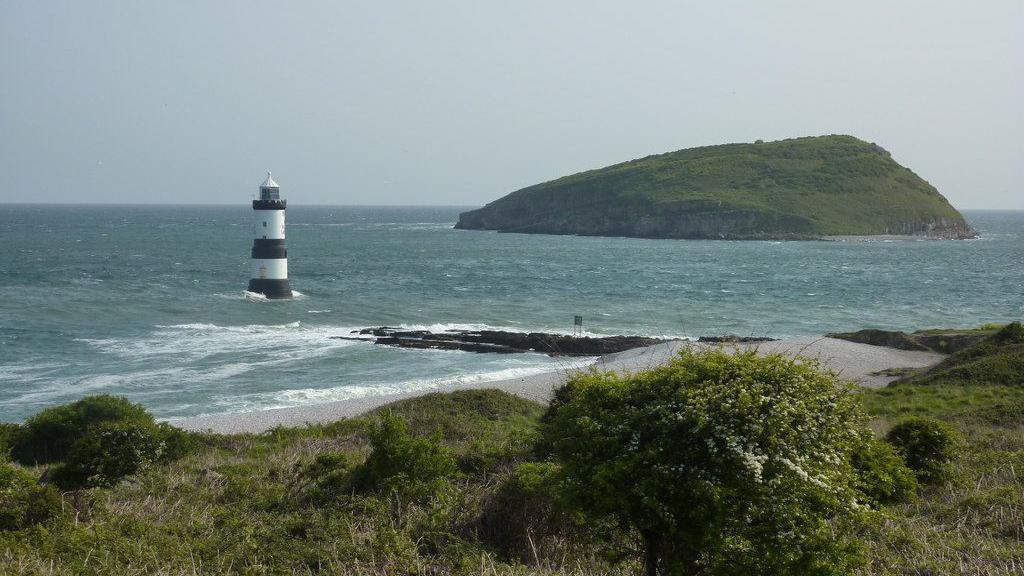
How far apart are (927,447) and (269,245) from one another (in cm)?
3784

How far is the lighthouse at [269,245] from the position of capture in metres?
43.6

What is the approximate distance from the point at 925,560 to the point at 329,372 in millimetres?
22614

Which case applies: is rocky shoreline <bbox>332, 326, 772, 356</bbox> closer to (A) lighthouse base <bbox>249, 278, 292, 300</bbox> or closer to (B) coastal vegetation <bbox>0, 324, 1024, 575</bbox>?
(A) lighthouse base <bbox>249, 278, 292, 300</bbox>

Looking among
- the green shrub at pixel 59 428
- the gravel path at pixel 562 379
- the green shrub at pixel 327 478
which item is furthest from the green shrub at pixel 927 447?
the green shrub at pixel 59 428

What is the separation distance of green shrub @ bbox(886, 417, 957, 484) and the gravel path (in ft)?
6.61

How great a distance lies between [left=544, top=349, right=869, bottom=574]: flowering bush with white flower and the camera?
5891 mm

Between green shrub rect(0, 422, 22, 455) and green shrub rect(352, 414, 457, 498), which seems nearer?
green shrub rect(352, 414, 457, 498)

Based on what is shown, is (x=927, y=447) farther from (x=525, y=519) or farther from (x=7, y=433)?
(x=7, y=433)

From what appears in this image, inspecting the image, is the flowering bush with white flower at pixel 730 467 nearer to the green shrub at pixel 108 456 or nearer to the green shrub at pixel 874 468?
the green shrub at pixel 874 468

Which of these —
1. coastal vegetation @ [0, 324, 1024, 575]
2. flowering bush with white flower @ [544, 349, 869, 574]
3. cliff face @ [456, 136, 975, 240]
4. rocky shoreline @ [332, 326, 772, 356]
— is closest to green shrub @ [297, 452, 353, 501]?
coastal vegetation @ [0, 324, 1024, 575]

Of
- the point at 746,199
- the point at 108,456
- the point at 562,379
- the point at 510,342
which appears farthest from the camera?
the point at 746,199

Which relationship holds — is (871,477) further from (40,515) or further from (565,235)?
(565,235)

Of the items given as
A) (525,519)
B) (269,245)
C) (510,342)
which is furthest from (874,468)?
(269,245)

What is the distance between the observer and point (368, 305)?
4650cm
